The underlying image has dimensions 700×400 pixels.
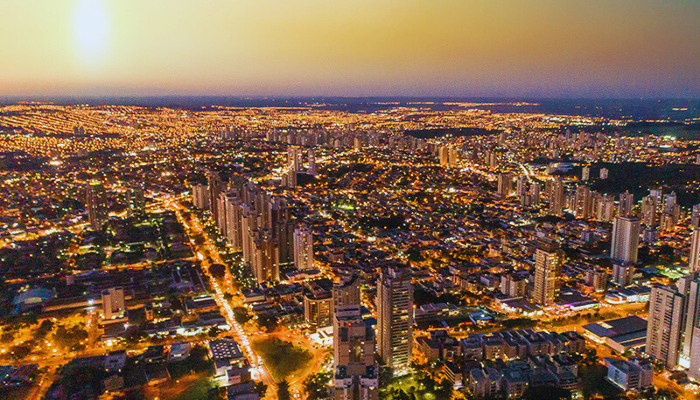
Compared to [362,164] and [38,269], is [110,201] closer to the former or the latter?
[38,269]

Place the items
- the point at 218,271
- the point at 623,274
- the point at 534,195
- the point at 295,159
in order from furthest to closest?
the point at 295,159
the point at 534,195
the point at 218,271
the point at 623,274

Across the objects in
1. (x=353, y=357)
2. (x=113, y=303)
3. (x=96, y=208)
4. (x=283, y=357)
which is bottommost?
(x=283, y=357)

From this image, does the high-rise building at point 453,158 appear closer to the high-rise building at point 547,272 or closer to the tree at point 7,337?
the high-rise building at point 547,272

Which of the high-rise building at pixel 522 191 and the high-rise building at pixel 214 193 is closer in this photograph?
the high-rise building at pixel 214 193

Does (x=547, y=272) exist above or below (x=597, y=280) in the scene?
above

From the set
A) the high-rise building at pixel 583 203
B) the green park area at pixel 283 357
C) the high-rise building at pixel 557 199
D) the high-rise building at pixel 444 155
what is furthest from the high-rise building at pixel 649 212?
the high-rise building at pixel 444 155

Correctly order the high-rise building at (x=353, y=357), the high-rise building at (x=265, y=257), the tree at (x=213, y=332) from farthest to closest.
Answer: the high-rise building at (x=265, y=257)
the tree at (x=213, y=332)
the high-rise building at (x=353, y=357)

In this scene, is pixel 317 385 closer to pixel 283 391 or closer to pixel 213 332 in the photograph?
pixel 283 391

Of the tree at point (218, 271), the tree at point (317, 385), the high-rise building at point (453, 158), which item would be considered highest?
the high-rise building at point (453, 158)

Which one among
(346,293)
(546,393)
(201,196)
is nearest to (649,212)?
(546,393)
